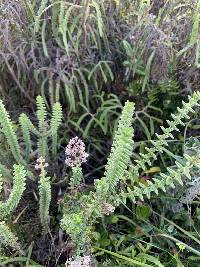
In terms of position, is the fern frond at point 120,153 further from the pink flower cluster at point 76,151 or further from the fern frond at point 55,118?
the fern frond at point 55,118

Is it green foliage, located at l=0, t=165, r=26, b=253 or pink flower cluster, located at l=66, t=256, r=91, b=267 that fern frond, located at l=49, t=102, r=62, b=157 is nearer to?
green foliage, located at l=0, t=165, r=26, b=253

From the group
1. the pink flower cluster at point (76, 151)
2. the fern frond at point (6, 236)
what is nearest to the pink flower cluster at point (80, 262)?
the fern frond at point (6, 236)

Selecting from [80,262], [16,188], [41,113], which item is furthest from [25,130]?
[80,262]

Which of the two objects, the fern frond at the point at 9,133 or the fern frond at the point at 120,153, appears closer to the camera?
the fern frond at the point at 120,153

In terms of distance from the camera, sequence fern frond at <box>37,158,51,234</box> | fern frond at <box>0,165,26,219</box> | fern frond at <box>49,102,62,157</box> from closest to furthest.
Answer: fern frond at <box>0,165,26,219</box>
fern frond at <box>37,158,51,234</box>
fern frond at <box>49,102,62,157</box>

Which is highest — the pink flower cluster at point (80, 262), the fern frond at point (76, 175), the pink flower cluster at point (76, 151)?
the pink flower cluster at point (76, 151)

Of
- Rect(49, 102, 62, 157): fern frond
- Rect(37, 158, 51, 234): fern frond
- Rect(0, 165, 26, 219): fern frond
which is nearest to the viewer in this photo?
Rect(0, 165, 26, 219): fern frond

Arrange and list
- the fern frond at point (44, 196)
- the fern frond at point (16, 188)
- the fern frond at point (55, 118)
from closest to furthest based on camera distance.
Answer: the fern frond at point (16, 188) < the fern frond at point (44, 196) < the fern frond at point (55, 118)

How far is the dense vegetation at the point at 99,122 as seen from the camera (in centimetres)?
147

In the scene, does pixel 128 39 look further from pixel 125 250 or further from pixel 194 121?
pixel 125 250

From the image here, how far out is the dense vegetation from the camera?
1.47 metres

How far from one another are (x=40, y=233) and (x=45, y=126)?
374 mm

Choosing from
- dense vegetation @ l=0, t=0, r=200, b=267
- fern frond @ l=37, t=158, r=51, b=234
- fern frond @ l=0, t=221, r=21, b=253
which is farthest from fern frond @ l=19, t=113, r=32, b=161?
fern frond @ l=0, t=221, r=21, b=253

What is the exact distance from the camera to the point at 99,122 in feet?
5.50
